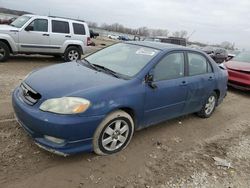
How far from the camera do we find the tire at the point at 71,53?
12209mm

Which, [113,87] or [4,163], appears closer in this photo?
[4,163]

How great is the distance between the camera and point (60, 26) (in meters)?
11.9

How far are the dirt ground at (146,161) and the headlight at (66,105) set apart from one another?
2.43 feet

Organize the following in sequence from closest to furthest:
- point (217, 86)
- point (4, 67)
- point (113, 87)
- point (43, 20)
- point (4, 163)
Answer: point (4, 163), point (113, 87), point (217, 86), point (4, 67), point (43, 20)

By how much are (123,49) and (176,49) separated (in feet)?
3.14

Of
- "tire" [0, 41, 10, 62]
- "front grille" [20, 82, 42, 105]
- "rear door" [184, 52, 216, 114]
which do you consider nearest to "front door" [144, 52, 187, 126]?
"rear door" [184, 52, 216, 114]

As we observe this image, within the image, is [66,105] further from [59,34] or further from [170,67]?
[59,34]

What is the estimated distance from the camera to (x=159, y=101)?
4.75 m

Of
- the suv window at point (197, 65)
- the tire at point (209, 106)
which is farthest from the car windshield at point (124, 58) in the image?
the tire at point (209, 106)

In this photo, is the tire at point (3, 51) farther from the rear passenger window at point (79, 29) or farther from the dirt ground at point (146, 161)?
the dirt ground at point (146, 161)

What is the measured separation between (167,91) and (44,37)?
7.86m

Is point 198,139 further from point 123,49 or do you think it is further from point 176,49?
point 123,49

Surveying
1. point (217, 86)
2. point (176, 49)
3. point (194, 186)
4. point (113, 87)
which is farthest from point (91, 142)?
point (217, 86)

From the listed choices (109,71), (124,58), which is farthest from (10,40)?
(109,71)
